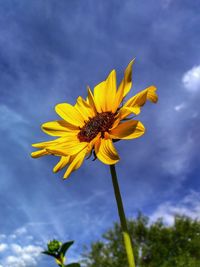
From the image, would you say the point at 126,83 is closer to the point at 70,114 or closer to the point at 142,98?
the point at 142,98

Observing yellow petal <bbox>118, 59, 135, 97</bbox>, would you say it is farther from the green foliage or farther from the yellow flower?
the green foliage

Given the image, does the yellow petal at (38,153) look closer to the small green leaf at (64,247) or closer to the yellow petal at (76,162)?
the yellow petal at (76,162)

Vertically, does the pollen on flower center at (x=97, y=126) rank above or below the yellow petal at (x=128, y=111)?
above

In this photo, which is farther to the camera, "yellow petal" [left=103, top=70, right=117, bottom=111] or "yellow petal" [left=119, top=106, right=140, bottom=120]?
"yellow petal" [left=103, top=70, right=117, bottom=111]

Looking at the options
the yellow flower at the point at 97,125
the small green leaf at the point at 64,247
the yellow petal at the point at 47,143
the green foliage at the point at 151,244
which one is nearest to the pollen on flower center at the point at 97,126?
the yellow flower at the point at 97,125

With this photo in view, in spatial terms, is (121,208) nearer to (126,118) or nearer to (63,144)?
(126,118)

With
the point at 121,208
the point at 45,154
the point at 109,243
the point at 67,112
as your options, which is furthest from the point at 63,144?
the point at 109,243

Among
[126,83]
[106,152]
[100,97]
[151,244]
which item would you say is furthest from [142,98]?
[151,244]

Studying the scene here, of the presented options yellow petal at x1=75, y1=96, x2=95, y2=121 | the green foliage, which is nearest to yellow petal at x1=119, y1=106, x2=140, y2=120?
yellow petal at x1=75, y1=96, x2=95, y2=121
